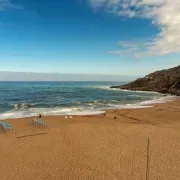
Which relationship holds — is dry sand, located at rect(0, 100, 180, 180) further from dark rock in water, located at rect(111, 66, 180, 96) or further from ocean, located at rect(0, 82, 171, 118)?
dark rock in water, located at rect(111, 66, 180, 96)

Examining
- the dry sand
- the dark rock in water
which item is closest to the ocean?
the dry sand

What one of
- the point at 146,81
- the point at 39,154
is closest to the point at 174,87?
the point at 146,81

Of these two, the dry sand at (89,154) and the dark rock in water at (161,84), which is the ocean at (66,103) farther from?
the dark rock in water at (161,84)

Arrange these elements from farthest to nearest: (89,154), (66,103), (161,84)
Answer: (161,84) → (66,103) → (89,154)

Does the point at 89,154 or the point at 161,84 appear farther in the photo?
the point at 161,84

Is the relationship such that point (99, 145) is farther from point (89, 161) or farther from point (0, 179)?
point (0, 179)

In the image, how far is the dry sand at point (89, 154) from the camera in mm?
13172

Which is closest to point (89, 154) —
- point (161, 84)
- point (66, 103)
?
point (66, 103)

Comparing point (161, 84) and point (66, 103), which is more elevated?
point (161, 84)

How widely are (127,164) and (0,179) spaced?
8.62 m

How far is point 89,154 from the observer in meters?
16.2

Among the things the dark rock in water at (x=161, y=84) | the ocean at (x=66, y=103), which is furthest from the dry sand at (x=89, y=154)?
the dark rock in water at (x=161, y=84)

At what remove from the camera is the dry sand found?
1317cm

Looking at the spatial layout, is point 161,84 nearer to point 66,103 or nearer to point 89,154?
point 66,103
